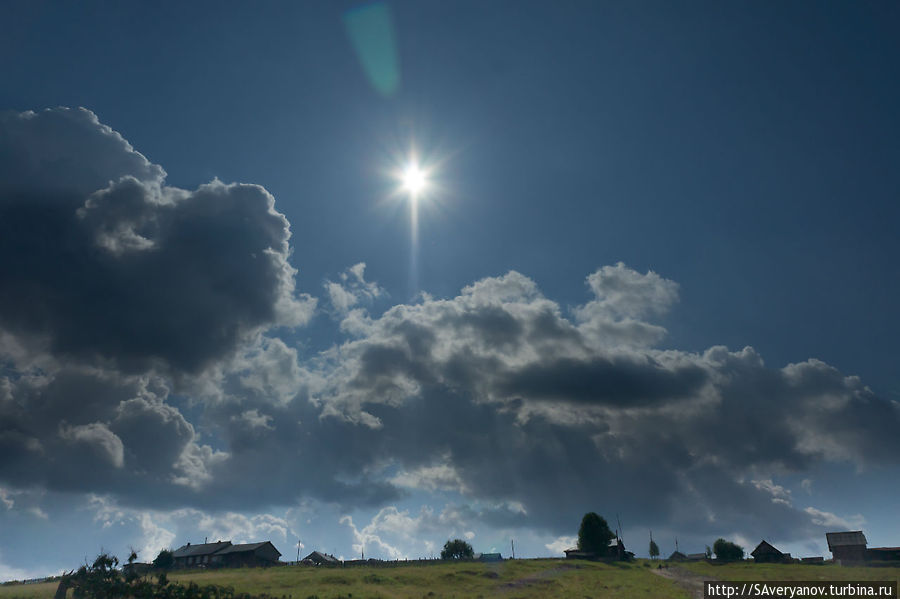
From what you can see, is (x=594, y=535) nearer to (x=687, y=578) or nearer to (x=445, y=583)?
(x=687, y=578)

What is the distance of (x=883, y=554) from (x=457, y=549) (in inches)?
4343

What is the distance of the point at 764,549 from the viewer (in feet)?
465

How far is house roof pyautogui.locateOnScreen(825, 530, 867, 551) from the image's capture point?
126m

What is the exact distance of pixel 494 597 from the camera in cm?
6706

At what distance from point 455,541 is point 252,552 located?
68355mm

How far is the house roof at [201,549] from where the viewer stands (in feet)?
456

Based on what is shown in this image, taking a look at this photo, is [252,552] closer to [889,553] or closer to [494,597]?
[494,597]

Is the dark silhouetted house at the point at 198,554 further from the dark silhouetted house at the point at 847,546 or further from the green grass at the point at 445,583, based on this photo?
the dark silhouetted house at the point at 847,546

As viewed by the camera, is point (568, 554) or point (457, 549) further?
point (457, 549)

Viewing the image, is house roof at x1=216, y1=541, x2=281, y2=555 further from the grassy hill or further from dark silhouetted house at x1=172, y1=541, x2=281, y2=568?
the grassy hill

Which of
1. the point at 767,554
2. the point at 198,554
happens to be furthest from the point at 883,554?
the point at 198,554

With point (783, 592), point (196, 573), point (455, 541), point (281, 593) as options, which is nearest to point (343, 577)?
point (281, 593)

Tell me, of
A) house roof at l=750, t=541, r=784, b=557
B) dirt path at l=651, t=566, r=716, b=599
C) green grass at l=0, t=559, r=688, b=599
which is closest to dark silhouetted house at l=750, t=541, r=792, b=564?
house roof at l=750, t=541, r=784, b=557

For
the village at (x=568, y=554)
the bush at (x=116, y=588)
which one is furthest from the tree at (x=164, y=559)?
the bush at (x=116, y=588)
